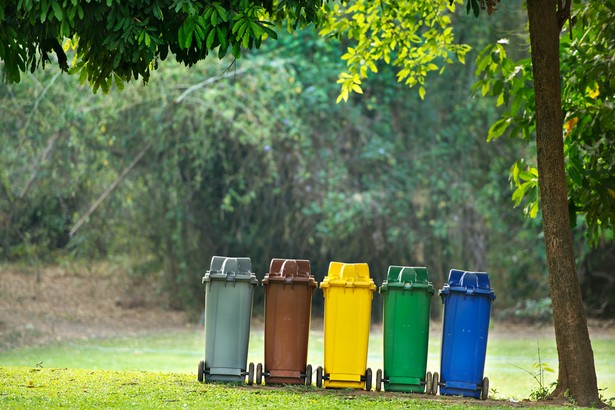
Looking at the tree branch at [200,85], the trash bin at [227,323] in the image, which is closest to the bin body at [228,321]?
the trash bin at [227,323]

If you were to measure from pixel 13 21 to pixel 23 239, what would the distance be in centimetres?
1262

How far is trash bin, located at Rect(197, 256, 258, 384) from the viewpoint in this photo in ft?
28.4

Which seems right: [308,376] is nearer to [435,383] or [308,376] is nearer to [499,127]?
[435,383]

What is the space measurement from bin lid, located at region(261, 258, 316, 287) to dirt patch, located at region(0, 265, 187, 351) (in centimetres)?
1054

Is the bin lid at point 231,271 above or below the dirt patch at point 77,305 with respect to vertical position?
above

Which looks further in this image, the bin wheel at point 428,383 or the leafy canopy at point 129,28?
the bin wheel at point 428,383

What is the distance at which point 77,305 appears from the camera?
2161 cm

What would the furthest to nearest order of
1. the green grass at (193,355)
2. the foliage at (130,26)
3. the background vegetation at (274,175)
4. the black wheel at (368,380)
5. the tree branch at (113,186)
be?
1. the tree branch at (113,186)
2. the background vegetation at (274,175)
3. the green grass at (193,355)
4. the black wheel at (368,380)
5. the foliage at (130,26)

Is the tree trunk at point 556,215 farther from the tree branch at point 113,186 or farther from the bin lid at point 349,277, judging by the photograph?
the tree branch at point 113,186

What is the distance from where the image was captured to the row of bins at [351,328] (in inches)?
336

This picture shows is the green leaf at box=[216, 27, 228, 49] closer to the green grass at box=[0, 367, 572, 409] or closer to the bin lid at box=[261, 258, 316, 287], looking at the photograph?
the bin lid at box=[261, 258, 316, 287]

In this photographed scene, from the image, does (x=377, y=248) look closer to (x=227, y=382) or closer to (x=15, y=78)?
(x=227, y=382)

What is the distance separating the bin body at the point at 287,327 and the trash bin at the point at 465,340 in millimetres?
1220

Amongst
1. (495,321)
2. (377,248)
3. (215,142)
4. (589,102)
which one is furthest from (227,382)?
(495,321)
